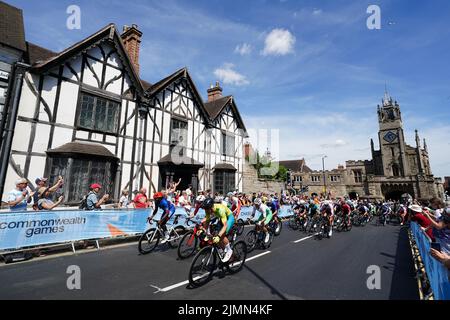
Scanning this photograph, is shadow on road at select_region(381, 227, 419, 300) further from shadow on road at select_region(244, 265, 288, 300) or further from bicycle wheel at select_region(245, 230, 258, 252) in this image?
bicycle wheel at select_region(245, 230, 258, 252)

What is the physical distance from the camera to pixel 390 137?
6084cm

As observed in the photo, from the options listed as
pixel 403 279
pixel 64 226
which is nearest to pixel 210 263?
pixel 403 279

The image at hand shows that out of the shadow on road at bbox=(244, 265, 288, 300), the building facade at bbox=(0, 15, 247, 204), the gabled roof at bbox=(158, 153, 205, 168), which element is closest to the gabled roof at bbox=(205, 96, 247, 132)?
the building facade at bbox=(0, 15, 247, 204)

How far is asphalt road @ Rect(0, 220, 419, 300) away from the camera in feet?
13.9

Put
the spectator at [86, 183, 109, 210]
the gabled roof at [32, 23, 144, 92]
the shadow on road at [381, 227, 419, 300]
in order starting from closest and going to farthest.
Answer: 1. the shadow on road at [381, 227, 419, 300]
2. the spectator at [86, 183, 109, 210]
3. the gabled roof at [32, 23, 144, 92]

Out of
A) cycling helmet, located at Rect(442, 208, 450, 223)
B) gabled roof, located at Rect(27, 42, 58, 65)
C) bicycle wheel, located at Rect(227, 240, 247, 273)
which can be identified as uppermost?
gabled roof, located at Rect(27, 42, 58, 65)

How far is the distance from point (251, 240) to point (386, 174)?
211 feet

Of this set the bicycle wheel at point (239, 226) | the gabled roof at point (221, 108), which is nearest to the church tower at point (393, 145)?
the gabled roof at point (221, 108)

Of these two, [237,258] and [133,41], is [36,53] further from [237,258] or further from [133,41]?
[237,258]

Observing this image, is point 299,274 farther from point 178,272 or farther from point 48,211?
point 48,211

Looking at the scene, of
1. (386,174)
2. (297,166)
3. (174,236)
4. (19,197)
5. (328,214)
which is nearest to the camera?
(19,197)

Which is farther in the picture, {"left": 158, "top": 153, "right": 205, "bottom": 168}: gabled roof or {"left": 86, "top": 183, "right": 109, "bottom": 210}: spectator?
{"left": 158, "top": 153, "right": 205, "bottom": 168}: gabled roof

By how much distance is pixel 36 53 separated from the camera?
11.1m
